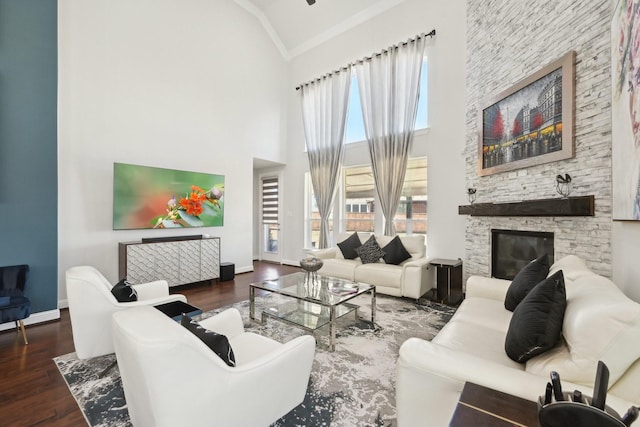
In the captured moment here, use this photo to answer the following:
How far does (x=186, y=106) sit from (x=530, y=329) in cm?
556

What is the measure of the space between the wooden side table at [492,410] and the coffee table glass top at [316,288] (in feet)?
5.21

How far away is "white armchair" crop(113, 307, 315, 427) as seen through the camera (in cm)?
99

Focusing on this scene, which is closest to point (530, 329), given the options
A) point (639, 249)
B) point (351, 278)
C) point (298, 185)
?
point (639, 249)

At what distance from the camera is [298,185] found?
6.73 m

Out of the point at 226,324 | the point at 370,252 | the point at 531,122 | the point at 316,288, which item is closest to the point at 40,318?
the point at 226,324

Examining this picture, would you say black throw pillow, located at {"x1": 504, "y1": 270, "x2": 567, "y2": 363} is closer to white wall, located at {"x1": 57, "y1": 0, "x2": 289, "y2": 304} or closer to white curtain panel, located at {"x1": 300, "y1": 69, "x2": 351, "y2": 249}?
white curtain panel, located at {"x1": 300, "y1": 69, "x2": 351, "y2": 249}

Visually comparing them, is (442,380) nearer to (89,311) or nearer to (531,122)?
(89,311)

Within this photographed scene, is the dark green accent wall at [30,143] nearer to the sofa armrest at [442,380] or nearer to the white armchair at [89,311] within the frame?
the white armchair at [89,311]

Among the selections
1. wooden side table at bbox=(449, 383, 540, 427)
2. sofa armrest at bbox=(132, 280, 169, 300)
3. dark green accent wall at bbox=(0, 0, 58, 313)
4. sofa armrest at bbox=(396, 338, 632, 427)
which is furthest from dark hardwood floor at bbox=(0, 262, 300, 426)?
wooden side table at bbox=(449, 383, 540, 427)

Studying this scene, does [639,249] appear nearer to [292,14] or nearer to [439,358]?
[439,358]

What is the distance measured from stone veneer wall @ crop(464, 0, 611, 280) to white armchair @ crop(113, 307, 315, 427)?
2.99m

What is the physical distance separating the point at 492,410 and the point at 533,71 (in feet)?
12.6

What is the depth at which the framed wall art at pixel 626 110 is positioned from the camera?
5.16 feet

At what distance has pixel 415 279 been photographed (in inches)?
146
